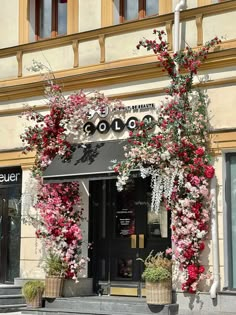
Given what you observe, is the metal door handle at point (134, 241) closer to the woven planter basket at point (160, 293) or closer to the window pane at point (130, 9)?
the woven planter basket at point (160, 293)

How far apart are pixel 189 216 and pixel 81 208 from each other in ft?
9.14

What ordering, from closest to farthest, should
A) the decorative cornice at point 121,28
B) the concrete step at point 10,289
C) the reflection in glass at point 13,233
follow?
the decorative cornice at point 121,28 → the concrete step at point 10,289 → the reflection in glass at point 13,233

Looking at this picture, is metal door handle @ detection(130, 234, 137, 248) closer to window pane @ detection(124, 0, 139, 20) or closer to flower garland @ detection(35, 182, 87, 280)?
flower garland @ detection(35, 182, 87, 280)

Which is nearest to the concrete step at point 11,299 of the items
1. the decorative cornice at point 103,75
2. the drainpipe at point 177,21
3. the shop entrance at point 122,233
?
the shop entrance at point 122,233

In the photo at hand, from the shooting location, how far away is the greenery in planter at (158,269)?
466 inches

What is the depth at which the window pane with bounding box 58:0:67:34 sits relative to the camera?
14.8 m

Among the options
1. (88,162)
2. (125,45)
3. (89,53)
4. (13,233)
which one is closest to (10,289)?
(13,233)

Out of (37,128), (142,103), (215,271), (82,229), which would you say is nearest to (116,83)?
(142,103)

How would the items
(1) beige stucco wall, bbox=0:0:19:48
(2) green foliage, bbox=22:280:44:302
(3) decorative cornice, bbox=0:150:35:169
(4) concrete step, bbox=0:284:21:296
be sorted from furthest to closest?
(1) beige stucco wall, bbox=0:0:19:48, (3) decorative cornice, bbox=0:150:35:169, (4) concrete step, bbox=0:284:21:296, (2) green foliage, bbox=22:280:44:302

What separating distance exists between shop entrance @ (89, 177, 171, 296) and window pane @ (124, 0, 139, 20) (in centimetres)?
338

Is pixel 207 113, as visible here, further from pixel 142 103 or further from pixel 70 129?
Result: pixel 70 129

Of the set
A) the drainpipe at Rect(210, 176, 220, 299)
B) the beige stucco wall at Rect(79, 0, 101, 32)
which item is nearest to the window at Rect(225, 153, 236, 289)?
the drainpipe at Rect(210, 176, 220, 299)

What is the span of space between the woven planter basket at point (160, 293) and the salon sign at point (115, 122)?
3.10m

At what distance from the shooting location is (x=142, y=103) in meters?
13.1
